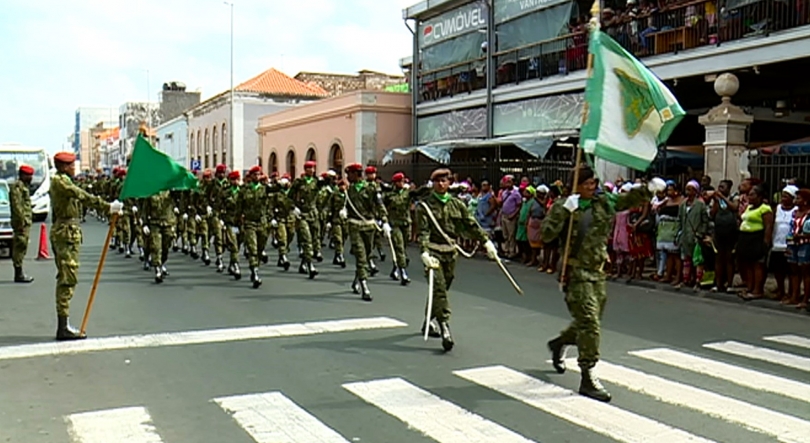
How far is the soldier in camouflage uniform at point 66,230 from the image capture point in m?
8.82

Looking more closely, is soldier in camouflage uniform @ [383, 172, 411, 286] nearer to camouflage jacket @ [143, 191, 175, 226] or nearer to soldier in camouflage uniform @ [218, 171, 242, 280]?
soldier in camouflage uniform @ [218, 171, 242, 280]

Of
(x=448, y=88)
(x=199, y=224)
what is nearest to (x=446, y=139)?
(x=448, y=88)

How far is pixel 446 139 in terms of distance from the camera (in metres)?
30.1

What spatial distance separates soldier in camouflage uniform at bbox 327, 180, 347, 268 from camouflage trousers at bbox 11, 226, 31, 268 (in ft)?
17.3

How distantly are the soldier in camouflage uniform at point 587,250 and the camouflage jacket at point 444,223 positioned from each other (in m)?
1.80

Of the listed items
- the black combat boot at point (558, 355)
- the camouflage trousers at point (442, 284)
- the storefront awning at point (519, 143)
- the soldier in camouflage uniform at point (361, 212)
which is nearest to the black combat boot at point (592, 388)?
the black combat boot at point (558, 355)

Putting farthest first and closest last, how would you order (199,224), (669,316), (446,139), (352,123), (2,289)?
(352,123) → (446,139) → (199,224) → (2,289) → (669,316)

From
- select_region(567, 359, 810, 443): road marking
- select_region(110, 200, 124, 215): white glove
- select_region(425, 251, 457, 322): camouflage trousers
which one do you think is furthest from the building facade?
select_region(110, 200, 124, 215): white glove

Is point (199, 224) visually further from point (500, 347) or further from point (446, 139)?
point (446, 139)

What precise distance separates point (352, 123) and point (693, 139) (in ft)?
43.2

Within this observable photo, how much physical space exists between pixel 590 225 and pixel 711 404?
5.46 feet

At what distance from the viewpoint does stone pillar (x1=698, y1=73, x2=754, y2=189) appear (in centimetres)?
1568

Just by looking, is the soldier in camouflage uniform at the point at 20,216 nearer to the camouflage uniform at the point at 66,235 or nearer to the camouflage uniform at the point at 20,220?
the camouflage uniform at the point at 20,220

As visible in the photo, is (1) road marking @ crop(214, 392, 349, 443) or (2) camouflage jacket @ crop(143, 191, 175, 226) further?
(2) camouflage jacket @ crop(143, 191, 175, 226)
